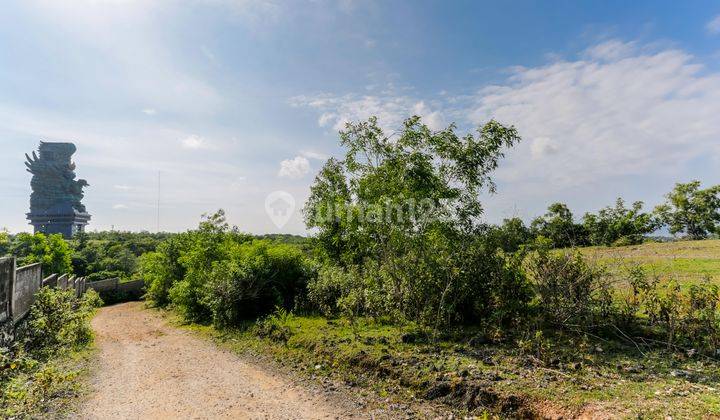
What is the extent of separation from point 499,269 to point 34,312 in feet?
39.4

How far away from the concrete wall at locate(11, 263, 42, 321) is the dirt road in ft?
7.30

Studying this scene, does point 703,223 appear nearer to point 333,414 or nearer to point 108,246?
point 333,414

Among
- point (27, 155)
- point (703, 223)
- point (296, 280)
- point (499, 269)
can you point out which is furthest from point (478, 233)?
point (27, 155)

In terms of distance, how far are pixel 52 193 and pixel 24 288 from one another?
91.7m

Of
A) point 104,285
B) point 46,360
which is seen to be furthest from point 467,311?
point 104,285

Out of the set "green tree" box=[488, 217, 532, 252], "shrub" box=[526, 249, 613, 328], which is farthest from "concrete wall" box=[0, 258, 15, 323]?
"shrub" box=[526, 249, 613, 328]

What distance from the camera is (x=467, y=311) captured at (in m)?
9.00

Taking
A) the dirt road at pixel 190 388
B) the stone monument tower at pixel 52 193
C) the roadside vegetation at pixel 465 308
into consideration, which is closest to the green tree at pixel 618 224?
the roadside vegetation at pixel 465 308

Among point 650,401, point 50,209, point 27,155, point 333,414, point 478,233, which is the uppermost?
point 27,155

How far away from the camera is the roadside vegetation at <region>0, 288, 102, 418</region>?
586 centimetres

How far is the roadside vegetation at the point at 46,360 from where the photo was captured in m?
5.86

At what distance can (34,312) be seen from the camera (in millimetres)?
10016

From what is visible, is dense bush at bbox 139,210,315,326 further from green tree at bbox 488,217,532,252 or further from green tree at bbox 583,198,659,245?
green tree at bbox 583,198,659,245

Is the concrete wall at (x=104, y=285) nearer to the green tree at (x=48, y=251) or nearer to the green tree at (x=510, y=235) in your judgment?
the green tree at (x=48, y=251)
